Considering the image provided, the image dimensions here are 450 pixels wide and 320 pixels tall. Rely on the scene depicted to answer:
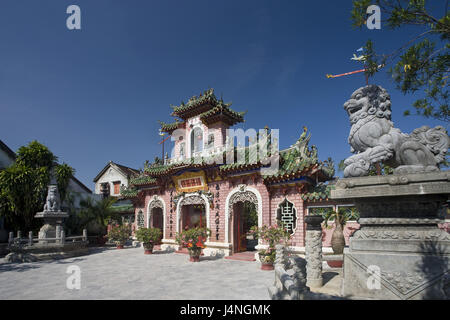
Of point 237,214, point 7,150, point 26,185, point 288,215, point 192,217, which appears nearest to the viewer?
point 288,215

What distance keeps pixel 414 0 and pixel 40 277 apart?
12.8 m

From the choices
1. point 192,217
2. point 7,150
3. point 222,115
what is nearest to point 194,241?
point 192,217

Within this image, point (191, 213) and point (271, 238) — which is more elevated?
point (191, 213)

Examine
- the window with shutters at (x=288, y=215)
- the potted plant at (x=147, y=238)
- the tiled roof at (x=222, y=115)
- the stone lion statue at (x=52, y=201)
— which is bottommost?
the potted plant at (x=147, y=238)

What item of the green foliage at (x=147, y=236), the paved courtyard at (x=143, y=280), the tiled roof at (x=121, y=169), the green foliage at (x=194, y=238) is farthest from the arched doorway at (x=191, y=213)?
the tiled roof at (x=121, y=169)

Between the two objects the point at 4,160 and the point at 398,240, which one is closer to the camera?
the point at 398,240

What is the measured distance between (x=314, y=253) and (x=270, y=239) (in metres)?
4.27

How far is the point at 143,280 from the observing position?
318 inches

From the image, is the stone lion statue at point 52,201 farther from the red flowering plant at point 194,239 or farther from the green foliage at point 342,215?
the green foliage at point 342,215

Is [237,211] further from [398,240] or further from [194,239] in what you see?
[398,240]

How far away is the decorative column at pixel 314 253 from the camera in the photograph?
5457 millimetres

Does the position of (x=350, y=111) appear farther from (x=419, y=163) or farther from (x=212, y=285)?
(x=212, y=285)

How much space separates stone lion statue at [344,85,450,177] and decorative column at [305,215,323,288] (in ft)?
6.14

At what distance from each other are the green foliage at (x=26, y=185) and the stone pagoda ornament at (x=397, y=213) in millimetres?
18238
